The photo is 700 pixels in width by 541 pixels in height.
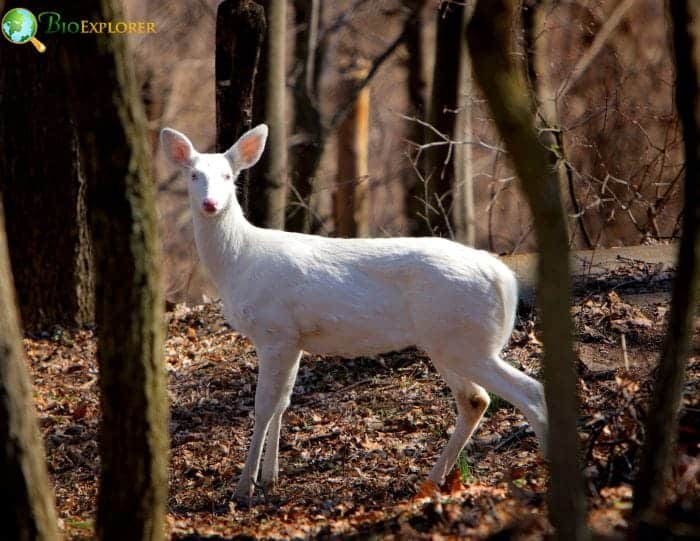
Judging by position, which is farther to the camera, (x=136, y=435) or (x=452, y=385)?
(x=452, y=385)

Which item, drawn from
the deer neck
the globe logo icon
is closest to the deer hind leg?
the deer neck

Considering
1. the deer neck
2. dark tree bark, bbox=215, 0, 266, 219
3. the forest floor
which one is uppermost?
dark tree bark, bbox=215, 0, 266, 219

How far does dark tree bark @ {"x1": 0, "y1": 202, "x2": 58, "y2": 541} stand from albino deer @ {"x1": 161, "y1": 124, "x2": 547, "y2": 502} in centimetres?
232

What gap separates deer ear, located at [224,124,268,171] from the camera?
23.2 feet

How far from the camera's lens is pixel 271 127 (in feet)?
32.9

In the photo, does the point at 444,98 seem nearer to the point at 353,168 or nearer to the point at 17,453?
the point at 353,168

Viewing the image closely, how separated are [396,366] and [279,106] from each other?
307 cm

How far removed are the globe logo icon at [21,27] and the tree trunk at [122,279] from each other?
5898 mm

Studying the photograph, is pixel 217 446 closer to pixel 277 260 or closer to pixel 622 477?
pixel 277 260

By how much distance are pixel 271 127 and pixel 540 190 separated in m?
6.53

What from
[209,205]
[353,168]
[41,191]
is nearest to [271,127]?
[41,191]

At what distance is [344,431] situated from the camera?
7562mm

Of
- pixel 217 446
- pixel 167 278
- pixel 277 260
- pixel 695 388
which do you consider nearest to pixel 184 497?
pixel 217 446

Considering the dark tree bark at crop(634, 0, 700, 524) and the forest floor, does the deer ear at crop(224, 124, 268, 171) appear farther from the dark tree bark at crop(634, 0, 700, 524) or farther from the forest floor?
the dark tree bark at crop(634, 0, 700, 524)
